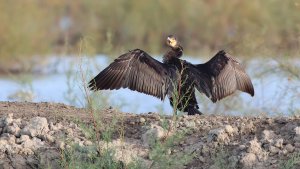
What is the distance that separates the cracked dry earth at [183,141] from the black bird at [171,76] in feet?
2.79

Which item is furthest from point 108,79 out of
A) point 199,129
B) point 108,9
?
point 108,9

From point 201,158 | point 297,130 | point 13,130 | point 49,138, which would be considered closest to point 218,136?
point 201,158

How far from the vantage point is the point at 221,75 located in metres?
9.71

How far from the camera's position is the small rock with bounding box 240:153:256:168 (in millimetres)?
7398

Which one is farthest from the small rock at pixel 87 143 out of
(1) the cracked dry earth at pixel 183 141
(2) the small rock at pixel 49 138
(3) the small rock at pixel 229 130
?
(3) the small rock at pixel 229 130

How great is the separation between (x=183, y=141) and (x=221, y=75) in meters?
2.10

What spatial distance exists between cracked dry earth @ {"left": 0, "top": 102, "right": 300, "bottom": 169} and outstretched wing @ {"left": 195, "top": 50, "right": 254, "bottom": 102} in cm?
143

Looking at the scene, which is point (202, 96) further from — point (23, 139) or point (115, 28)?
point (115, 28)

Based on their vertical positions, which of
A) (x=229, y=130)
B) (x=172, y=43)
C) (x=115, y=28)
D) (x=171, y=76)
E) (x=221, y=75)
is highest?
(x=115, y=28)

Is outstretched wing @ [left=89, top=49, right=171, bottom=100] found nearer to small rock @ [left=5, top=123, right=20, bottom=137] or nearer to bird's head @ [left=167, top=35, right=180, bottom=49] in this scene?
bird's head @ [left=167, top=35, right=180, bottom=49]

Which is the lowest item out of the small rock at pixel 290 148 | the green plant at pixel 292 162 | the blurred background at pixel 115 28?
the green plant at pixel 292 162

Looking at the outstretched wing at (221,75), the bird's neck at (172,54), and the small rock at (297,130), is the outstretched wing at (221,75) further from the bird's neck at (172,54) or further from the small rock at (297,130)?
the small rock at (297,130)

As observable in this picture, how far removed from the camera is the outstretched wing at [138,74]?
910 cm

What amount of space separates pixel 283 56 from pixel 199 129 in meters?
4.80
